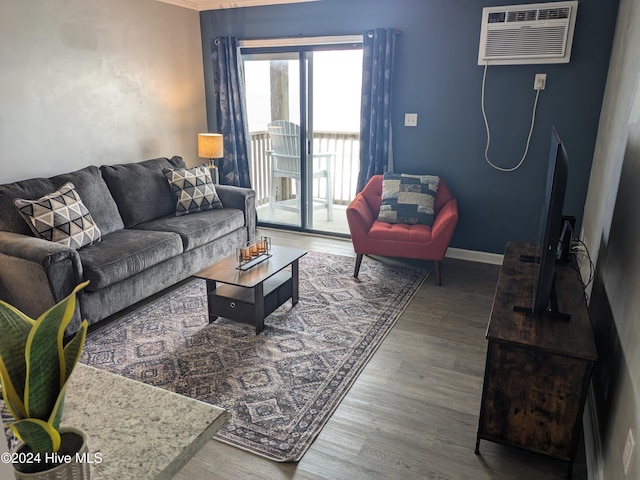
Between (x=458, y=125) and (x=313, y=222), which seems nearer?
(x=458, y=125)

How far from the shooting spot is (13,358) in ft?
2.23

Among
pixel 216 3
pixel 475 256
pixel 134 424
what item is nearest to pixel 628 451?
pixel 134 424

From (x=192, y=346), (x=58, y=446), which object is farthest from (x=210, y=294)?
(x=58, y=446)

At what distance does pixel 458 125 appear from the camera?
416cm

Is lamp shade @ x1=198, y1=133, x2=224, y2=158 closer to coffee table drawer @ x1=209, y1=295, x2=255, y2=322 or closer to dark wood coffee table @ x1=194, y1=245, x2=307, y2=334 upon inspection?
dark wood coffee table @ x1=194, y1=245, x2=307, y2=334

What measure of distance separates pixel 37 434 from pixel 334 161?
16.2 ft

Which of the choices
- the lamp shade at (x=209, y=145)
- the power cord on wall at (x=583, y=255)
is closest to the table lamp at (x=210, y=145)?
the lamp shade at (x=209, y=145)

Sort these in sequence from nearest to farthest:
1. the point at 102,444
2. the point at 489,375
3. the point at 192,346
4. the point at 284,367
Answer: the point at 102,444, the point at 489,375, the point at 284,367, the point at 192,346

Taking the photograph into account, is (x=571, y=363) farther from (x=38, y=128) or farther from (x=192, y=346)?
(x=38, y=128)

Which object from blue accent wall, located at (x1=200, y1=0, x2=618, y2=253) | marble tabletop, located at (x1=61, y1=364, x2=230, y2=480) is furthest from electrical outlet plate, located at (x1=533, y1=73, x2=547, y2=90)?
marble tabletop, located at (x1=61, y1=364, x2=230, y2=480)

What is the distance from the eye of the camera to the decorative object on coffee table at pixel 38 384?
26.1 inches

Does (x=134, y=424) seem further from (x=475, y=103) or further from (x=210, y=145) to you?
(x=210, y=145)

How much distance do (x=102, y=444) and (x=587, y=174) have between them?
403cm

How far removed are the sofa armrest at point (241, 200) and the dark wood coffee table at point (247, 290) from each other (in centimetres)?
124
